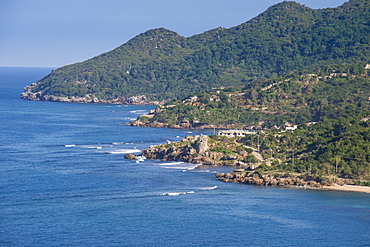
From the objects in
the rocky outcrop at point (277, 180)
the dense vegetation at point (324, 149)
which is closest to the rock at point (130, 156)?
the dense vegetation at point (324, 149)

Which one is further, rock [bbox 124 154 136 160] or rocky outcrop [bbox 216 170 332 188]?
rock [bbox 124 154 136 160]

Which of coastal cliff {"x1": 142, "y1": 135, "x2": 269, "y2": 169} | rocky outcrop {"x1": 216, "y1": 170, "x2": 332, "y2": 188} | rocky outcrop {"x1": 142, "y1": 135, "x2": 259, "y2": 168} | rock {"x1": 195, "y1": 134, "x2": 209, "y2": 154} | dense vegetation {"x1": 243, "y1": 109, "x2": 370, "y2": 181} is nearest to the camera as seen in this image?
rocky outcrop {"x1": 216, "y1": 170, "x2": 332, "y2": 188}

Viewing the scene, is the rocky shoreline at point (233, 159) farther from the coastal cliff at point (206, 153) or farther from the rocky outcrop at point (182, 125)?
the rocky outcrop at point (182, 125)

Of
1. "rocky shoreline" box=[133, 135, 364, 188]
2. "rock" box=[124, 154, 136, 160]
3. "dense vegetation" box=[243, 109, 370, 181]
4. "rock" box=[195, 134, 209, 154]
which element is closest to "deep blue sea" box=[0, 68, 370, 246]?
"rock" box=[124, 154, 136, 160]

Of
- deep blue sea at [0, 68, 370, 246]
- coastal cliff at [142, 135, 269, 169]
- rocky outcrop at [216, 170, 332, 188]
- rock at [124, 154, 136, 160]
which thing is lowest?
deep blue sea at [0, 68, 370, 246]

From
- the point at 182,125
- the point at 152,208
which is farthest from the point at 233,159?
the point at 182,125

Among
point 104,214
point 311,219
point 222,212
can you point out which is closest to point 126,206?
point 104,214

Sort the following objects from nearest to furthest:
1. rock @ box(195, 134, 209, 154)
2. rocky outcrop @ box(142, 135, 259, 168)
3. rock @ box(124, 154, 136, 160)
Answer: rocky outcrop @ box(142, 135, 259, 168)
rock @ box(195, 134, 209, 154)
rock @ box(124, 154, 136, 160)

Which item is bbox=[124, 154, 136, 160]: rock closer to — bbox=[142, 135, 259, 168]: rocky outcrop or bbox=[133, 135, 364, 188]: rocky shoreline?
bbox=[133, 135, 364, 188]: rocky shoreline

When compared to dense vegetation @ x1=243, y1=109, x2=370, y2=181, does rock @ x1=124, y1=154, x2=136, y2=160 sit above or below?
below
